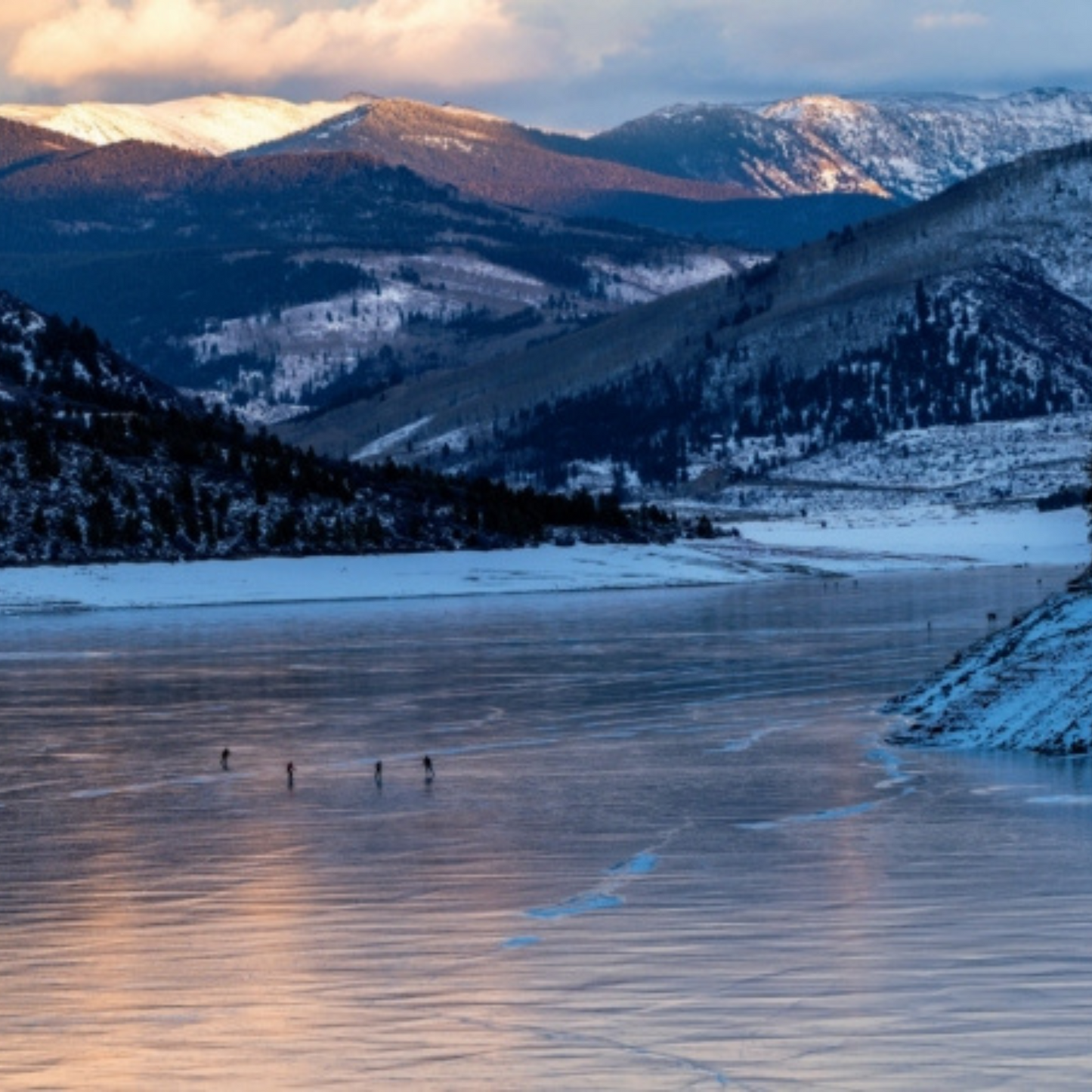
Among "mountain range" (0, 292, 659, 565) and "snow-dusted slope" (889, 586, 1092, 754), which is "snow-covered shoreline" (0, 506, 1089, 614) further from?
"snow-dusted slope" (889, 586, 1092, 754)

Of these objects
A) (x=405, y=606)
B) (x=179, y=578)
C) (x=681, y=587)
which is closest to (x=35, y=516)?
(x=179, y=578)

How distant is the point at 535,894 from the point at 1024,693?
18.9m

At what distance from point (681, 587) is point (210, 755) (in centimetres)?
7817

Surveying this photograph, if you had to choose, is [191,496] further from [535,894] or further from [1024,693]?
[535,894]

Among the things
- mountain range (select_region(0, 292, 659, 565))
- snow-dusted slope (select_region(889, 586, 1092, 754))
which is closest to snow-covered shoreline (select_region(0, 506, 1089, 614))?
mountain range (select_region(0, 292, 659, 565))

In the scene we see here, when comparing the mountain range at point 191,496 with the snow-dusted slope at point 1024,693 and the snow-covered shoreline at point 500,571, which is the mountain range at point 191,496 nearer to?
the snow-covered shoreline at point 500,571

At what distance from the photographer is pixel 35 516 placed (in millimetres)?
114812

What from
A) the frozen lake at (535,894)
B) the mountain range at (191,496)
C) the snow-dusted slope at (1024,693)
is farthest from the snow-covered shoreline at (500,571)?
the snow-dusted slope at (1024,693)

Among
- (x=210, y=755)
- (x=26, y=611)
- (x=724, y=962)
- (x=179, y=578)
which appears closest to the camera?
(x=724, y=962)

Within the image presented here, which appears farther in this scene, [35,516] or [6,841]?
[35,516]

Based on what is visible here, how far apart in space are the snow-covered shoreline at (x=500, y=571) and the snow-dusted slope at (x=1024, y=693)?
201ft

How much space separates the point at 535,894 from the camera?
28719 millimetres

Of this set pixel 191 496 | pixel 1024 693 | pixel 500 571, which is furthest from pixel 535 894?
pixel 191 496

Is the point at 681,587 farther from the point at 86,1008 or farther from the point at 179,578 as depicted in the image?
the point at 86,1008
